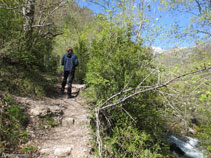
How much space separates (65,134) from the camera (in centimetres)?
378

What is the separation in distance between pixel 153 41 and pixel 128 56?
1339 millimetres

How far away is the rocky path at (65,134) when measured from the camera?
3127 mm

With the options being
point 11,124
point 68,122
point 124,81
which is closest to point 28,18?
point 11,124

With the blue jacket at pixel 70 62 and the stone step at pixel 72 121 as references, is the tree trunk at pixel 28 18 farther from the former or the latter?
the stone step at pixel 72 121

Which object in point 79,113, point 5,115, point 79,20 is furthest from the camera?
point 79,20

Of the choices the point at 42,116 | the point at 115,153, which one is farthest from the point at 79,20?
the point at 115,153

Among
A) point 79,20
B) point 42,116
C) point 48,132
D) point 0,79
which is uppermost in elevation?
point 79,20

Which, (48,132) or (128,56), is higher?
(128,56)

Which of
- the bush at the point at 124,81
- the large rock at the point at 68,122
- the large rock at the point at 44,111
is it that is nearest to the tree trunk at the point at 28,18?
the bush at the point at 124,81

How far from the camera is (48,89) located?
5621 mm

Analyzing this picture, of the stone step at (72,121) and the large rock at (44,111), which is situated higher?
the large rock at (44,111)

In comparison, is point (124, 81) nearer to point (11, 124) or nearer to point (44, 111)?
point (44, 111)

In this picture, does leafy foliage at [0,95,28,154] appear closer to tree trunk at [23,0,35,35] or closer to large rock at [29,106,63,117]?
large rock at [29,106,63,117]

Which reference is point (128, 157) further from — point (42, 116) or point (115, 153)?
point (42, 116)
